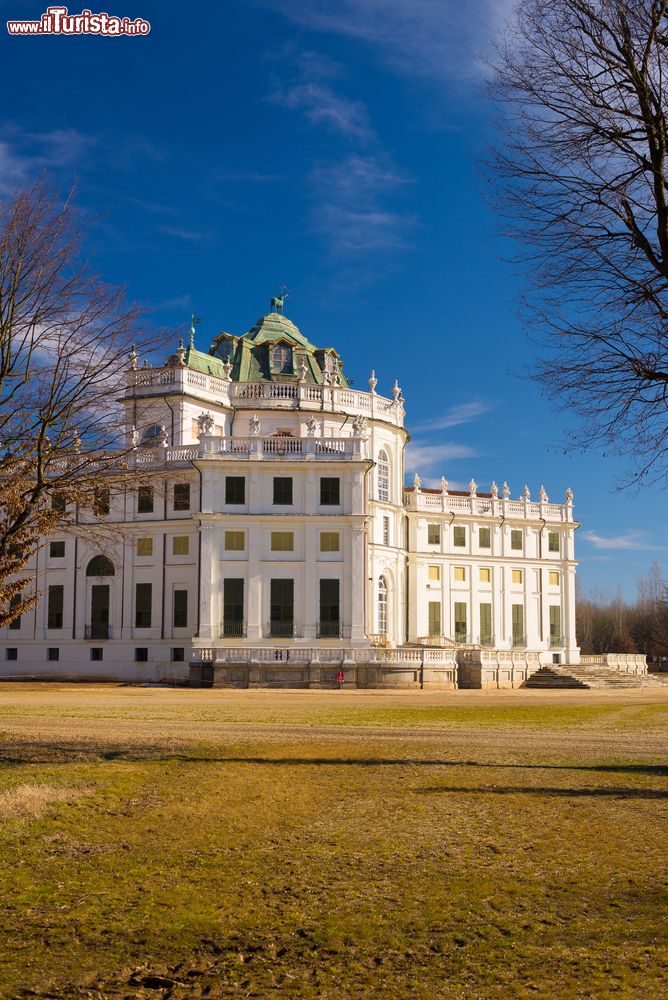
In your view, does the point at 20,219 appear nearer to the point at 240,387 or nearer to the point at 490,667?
the point at 490,667

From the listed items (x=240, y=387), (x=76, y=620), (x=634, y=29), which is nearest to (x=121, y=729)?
(x=634, y=29)

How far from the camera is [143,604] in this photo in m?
58.5

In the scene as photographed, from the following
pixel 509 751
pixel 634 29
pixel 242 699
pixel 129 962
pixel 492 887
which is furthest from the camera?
pixel 242 699

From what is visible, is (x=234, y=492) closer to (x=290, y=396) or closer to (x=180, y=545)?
(x=180, y=545)

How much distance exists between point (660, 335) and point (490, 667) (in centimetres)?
4271

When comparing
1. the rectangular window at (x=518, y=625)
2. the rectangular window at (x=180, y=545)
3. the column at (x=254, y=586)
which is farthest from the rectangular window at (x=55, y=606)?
the rectangular window at (x=518, y=625)

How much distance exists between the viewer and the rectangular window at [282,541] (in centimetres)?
5391

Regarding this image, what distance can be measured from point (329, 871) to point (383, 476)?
56.2 meters

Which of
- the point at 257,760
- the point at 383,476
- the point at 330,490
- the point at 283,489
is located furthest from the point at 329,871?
the point at 383,476

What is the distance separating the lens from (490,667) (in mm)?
54500

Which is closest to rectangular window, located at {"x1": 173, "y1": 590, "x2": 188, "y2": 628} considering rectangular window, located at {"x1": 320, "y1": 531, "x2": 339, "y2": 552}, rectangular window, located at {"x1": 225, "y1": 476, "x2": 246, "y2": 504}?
rectangular window, located at {"x1": 225, "y1": 476, "x2": 246, "y2": 504}

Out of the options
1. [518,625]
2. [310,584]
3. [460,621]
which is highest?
[310,584]

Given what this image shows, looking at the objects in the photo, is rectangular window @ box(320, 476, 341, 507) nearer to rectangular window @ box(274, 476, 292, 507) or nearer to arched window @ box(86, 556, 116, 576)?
rectangular window @ box(274, 476, 292, 507)

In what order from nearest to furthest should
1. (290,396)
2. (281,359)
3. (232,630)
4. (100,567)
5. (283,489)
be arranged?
(232,630) < (283,489) < (100,567) < (290,396) < (281,359)
